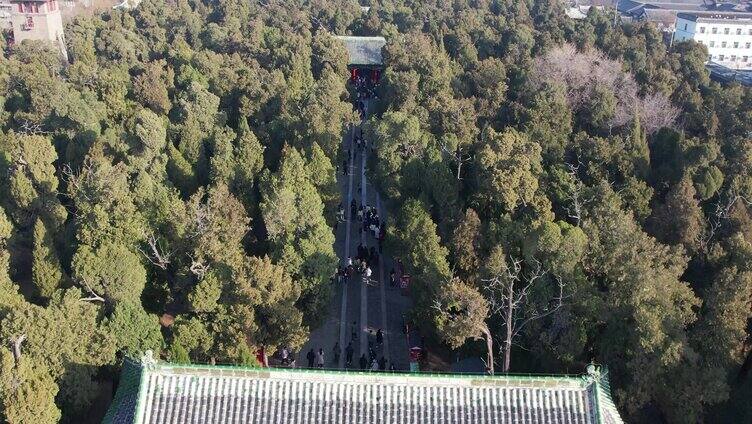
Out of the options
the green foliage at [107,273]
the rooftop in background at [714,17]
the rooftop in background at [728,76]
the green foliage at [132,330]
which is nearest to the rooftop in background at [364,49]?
the rooftop in background at [728,76]

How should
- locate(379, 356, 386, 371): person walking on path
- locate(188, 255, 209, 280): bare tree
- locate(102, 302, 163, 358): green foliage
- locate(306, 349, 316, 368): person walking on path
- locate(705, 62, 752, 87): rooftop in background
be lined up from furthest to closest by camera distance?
locate(705, 62, 752, 87): rooftop in background, locate(306, 349, 316, 368): person walking on path, locate(379, 356, 386, 371): person walking on path, locate(188, 255, 209, 280): bare tree, locate(102, 302, 163, 358): green foliage

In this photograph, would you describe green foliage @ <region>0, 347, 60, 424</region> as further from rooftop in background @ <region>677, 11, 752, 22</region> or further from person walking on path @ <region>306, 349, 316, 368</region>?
rooftop in background @ <region>677, 11, 752, 22</region>

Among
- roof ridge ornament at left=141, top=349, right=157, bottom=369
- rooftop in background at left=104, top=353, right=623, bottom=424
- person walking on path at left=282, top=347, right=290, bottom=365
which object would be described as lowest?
person walking on path at left=282, top=347, right=290, bottom=365

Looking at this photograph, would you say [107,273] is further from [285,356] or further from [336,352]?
[336,352]

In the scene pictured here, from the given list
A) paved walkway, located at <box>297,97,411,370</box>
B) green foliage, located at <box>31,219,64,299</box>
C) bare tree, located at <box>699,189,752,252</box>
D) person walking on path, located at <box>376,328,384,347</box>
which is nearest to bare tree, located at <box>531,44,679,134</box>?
bare tree, located at <box>699,189,752,252</box>

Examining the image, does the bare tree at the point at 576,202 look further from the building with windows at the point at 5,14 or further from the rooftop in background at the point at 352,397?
the building with windows at the point at 5,14

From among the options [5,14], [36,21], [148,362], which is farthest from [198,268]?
[5,14]

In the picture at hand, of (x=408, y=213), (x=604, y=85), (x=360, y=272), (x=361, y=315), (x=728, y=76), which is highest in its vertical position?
(x=604, y=85)

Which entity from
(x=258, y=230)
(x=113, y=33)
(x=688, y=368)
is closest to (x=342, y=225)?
(x=258, y=230)
